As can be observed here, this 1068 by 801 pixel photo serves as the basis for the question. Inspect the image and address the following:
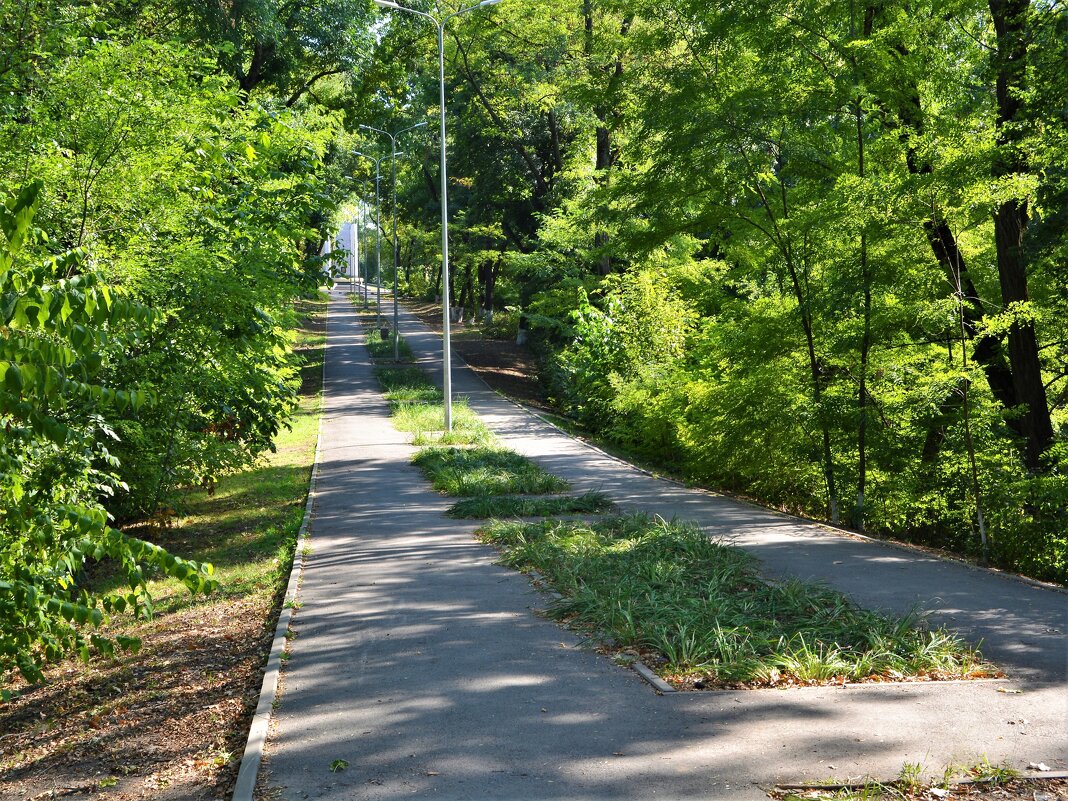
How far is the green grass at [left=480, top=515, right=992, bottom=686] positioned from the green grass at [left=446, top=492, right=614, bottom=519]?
268cm

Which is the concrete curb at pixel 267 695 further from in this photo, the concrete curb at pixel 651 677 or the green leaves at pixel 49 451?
the concrete curb at pixel 651 677

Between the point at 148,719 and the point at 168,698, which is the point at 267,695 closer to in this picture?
the point at 148,719

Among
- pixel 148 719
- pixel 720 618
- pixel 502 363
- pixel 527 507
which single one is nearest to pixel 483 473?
pixel 527 507

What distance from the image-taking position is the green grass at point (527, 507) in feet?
46.7

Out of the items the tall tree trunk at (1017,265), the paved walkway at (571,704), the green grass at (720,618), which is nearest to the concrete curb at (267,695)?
the paved walkway at (571,704)

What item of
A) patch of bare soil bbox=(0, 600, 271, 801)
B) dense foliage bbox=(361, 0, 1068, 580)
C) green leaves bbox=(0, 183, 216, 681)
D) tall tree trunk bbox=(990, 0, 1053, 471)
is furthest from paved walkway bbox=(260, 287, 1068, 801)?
tall tree trunk bbox=(990, 0, 1053, 471)

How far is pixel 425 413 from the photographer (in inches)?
1048

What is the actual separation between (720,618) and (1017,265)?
7.99 metres

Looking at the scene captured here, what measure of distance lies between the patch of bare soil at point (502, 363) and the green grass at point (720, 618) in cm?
2132

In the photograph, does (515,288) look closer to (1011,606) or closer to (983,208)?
(983,208)

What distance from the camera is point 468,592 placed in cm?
970

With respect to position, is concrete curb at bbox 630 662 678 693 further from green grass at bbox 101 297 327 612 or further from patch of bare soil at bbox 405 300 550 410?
patch of bare soil at bbox 405 300 550 410

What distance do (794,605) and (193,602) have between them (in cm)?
650

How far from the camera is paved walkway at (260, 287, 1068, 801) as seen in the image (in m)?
5.32
